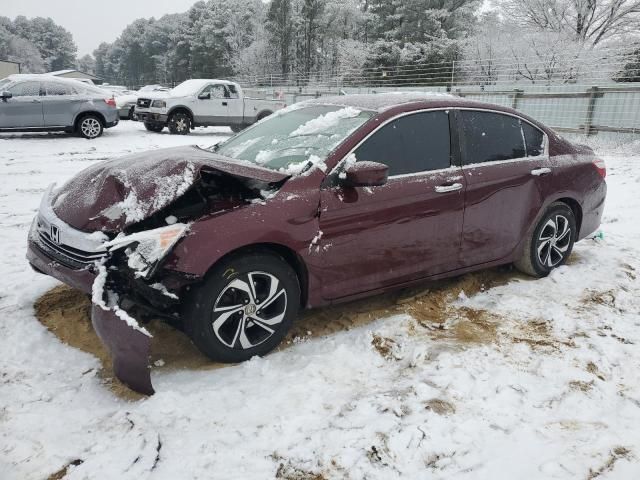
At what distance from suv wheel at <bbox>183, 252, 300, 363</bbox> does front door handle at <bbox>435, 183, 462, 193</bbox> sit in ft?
4.27

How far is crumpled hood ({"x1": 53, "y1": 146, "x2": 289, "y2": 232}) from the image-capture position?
2939 millimetres

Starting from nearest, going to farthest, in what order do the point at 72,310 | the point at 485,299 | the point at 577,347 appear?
the point at 577,347 < the point at 72,310 < the point at 485,299

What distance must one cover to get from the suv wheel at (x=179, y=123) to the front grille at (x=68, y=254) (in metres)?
12.8

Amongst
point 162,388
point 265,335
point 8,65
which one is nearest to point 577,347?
point 265,335

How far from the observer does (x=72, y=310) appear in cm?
367

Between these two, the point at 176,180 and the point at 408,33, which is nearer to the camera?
the point at 176,180

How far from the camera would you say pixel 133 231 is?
9.61 ft

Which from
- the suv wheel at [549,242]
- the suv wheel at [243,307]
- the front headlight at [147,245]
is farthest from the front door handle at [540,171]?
the front headlight at [147,245]

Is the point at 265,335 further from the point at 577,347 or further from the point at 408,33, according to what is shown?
the point at 408,33

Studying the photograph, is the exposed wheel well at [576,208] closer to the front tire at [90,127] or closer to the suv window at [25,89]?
the front tire at [90,127]

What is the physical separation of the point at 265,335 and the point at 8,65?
5360 cm

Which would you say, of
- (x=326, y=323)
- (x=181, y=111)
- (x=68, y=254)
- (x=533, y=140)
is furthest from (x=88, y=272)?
(x=181, y=111)

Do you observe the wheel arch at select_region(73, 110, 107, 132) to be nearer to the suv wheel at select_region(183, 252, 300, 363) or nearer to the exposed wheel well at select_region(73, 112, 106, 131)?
the exposed wheel well at select_region(73, 112, 106, 131)

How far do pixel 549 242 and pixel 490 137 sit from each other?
1201 mm
